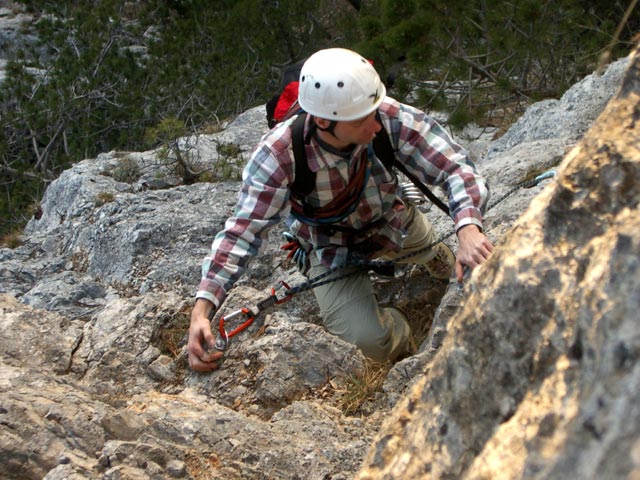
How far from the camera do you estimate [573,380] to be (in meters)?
1.57

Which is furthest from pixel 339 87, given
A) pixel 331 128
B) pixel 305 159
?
pixel 305 159

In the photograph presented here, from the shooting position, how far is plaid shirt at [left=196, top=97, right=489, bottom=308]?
4273mm

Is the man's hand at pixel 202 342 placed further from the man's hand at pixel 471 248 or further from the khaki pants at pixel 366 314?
the man's hand at pixel 471 248

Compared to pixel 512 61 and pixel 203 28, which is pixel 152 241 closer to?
pixel 512 61

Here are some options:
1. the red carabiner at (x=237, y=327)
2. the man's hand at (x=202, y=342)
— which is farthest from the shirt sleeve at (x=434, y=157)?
the man's hand at (x=202, y=342)

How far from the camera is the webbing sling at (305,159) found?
440 cm

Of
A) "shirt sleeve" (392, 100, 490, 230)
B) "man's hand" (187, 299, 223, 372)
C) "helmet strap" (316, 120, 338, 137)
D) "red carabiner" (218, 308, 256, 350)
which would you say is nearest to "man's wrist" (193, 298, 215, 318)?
"man's hand" (187, 299, 223, 372)

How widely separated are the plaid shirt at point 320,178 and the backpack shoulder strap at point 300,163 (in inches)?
1.2

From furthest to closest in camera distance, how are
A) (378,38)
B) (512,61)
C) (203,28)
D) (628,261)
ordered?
(203,28), (512,61), (378,38), (628,261)

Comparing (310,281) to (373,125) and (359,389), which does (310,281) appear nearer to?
(359,389)

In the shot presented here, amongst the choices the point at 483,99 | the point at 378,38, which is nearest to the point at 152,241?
the point at 378,38

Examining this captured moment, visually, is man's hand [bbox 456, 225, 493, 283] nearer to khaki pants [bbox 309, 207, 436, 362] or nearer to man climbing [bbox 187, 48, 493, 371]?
man climbing [bbox 187, 48, 493, 371]

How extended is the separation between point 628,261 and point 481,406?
0.51m

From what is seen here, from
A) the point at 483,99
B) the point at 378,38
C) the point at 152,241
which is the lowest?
the point at 152,241
